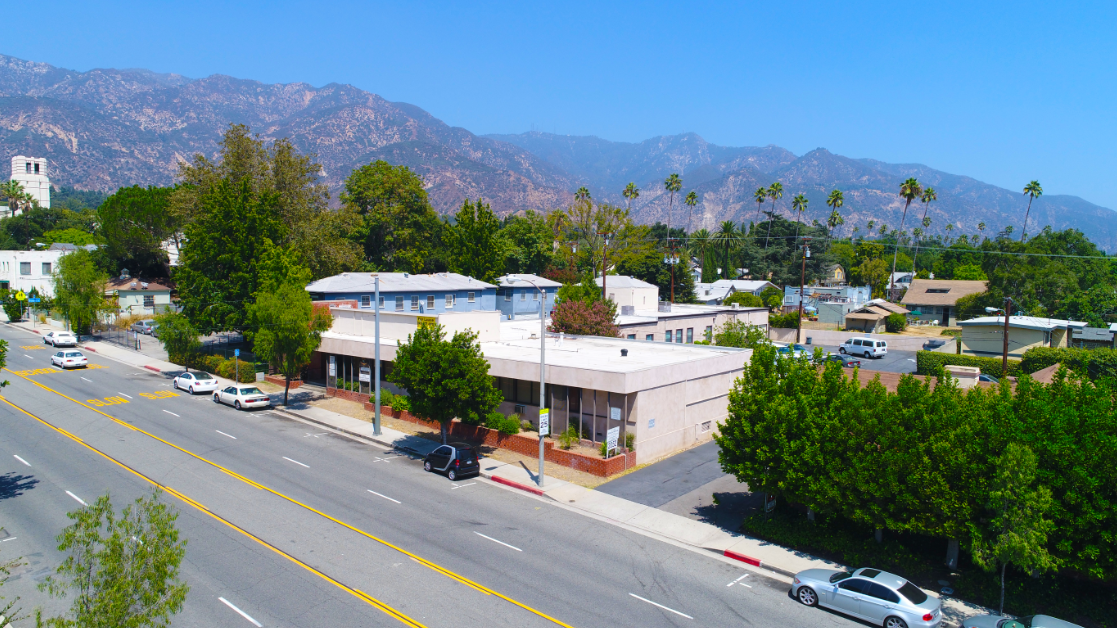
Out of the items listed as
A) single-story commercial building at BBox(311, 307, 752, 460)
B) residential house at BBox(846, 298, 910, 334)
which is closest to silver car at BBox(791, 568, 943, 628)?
single-story commercial building at BBox(311, 307, 752, 460)

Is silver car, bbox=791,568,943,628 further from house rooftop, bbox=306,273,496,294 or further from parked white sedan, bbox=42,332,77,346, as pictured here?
parked white sedan, bbox=42,332,77,346

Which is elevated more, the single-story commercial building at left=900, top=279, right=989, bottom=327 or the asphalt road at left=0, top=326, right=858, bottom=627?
the single-story commercial building at left=900, top=279, right=989, bottom=327

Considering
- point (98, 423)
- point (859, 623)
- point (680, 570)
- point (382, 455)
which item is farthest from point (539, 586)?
point (98, 423)

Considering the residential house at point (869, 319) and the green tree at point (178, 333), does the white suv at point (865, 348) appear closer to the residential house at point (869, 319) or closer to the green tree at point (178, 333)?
the residential house at point (869, 319)

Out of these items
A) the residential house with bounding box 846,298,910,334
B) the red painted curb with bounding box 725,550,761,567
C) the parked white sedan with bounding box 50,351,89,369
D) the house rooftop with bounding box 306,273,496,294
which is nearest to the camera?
the red painted curb with bounding box 725,550,761,567

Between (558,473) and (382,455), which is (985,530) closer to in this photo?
(558,473)

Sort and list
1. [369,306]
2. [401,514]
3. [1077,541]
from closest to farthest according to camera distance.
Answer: [1077,541], [401,514], [369,306]

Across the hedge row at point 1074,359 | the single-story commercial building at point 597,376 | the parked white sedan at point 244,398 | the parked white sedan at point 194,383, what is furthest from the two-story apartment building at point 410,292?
the hedge row at point 1074,359
